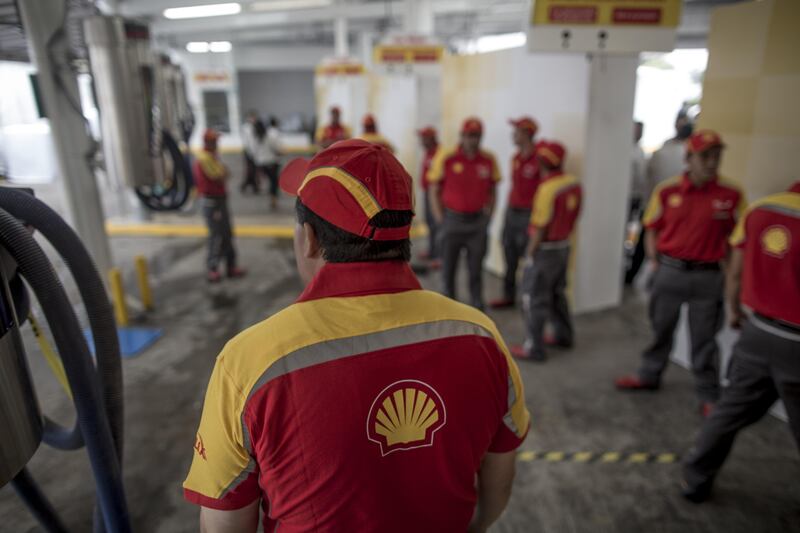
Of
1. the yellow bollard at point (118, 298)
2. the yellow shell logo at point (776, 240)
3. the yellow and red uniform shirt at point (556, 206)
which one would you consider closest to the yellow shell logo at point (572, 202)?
the yellow and red uniform shirt at point (556, 206)

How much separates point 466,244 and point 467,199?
460mm

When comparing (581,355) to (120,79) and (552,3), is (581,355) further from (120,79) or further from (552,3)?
(120,79)

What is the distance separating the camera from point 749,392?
251 cm

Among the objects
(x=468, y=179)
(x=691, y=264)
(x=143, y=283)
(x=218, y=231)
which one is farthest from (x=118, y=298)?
(x=691, y=264)

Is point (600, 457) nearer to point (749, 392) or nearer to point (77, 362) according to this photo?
point (749, 392)

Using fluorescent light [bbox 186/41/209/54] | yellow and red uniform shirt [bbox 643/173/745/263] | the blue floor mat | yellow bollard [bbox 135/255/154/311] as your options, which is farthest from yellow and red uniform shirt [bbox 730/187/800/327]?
fluorescent light [bbox 186/41/209/54]

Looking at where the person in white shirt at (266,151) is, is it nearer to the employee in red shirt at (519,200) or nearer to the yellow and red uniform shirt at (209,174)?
the yellow and red uniform shirt at (209,174)

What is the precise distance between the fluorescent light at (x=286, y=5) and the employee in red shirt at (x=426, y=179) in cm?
930

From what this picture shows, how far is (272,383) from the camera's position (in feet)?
3.23

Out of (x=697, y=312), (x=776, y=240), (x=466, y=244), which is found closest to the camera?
(x=776, y=240)

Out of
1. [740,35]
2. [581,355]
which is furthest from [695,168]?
[581,355]

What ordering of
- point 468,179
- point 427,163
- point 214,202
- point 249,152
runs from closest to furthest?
point 468,179 < point 214,202 < point 427,163 < point 249,152

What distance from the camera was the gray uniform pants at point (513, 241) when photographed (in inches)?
206

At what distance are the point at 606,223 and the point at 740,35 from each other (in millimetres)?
2097
